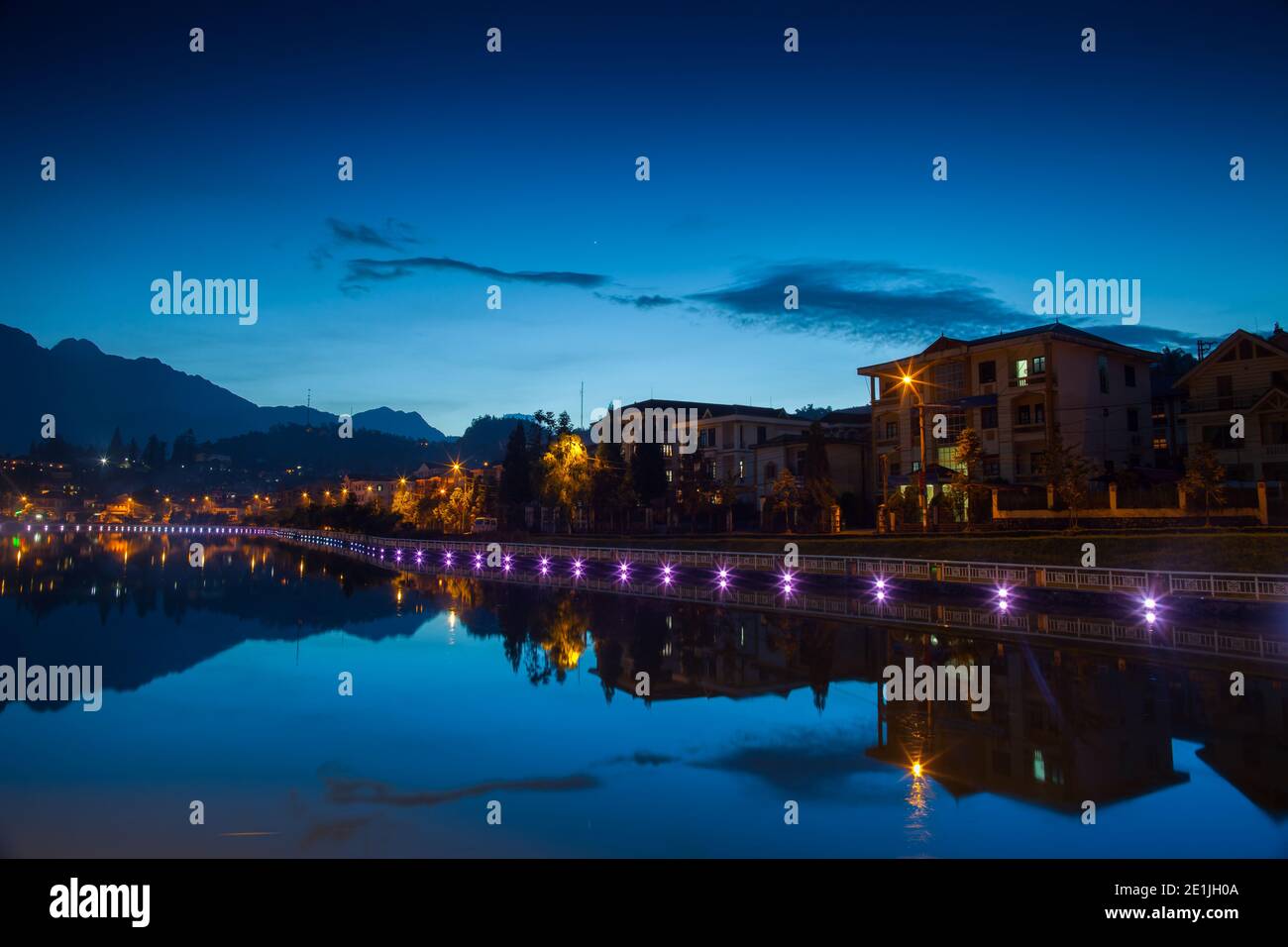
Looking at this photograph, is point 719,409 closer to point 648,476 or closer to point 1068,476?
point 648,476

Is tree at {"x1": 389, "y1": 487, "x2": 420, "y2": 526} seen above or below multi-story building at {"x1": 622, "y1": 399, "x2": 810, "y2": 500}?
below

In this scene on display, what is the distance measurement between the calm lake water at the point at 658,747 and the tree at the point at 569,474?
131 feet

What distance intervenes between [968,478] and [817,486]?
31.4ft

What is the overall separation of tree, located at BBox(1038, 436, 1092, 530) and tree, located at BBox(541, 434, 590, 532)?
119 ft

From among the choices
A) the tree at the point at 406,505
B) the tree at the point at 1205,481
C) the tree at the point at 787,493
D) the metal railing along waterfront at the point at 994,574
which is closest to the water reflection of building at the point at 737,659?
the metal railing along waterfront at the point at 994,574

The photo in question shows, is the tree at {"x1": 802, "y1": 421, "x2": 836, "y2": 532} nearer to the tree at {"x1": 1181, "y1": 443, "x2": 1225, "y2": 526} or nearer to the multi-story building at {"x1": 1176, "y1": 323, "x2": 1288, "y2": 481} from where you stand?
the multi-story building at {"x1": 1176, "y1": 323, "x2": 1288, "y2": 481}

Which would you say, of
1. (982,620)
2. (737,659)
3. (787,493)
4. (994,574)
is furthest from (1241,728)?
(787,493)

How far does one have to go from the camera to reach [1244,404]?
3831cm

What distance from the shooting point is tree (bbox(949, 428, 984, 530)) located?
3994cm

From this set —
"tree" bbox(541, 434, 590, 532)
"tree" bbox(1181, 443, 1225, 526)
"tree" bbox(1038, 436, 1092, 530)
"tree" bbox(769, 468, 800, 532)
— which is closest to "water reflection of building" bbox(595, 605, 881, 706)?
"tree" bbox(1038, 436, 1092, 530)

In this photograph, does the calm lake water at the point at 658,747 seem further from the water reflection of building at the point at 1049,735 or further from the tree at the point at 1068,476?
the tree at the point at 1068,476
